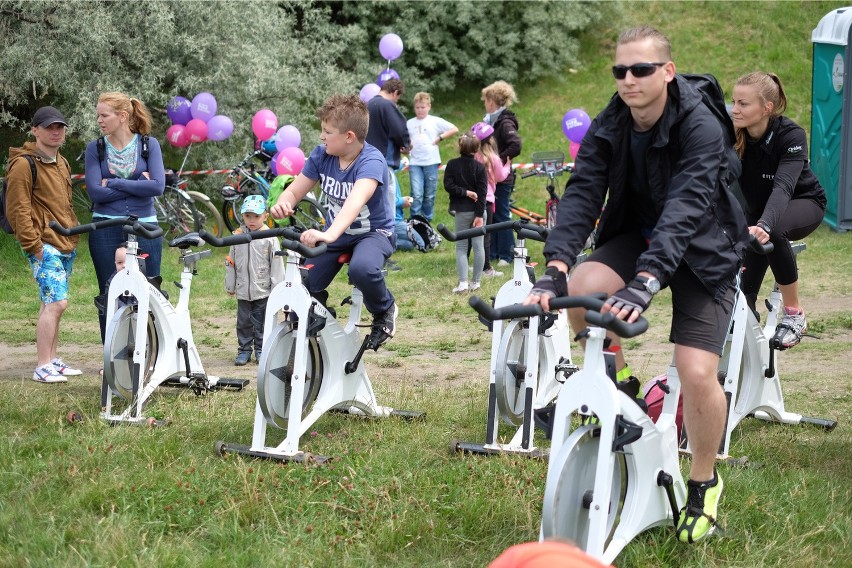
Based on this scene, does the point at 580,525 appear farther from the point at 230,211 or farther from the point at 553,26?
the point at 553,26

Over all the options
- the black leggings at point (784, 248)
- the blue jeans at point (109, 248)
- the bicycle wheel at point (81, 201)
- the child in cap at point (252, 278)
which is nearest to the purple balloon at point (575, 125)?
the child in cap at point (252, 278)

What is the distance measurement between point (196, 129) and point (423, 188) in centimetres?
333

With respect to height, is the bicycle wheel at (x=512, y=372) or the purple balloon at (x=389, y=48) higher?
the purple balloon at (x=389, y=48)

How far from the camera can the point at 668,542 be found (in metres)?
4.17

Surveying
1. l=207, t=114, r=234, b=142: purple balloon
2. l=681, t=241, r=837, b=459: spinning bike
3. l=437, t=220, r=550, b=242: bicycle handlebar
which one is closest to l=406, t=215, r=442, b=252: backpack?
l=207, t=114, r=234, b=142: purple balloon

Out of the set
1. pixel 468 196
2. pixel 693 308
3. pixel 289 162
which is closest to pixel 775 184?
pixel 693 308

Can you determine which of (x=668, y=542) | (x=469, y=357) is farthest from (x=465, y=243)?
(x=668, y=542)

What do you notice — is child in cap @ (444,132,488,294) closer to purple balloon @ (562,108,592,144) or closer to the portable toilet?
purple balloon @ (562,108,592,144)

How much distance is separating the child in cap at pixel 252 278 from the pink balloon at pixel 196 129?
649cm

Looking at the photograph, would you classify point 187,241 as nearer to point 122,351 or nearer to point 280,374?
point 122,351

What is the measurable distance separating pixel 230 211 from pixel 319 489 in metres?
10.6

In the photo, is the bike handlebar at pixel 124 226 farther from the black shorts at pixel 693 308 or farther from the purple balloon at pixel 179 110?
the purple balloon at pixel 179 110

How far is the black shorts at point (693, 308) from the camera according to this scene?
4.11 m

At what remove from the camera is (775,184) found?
6020mm
